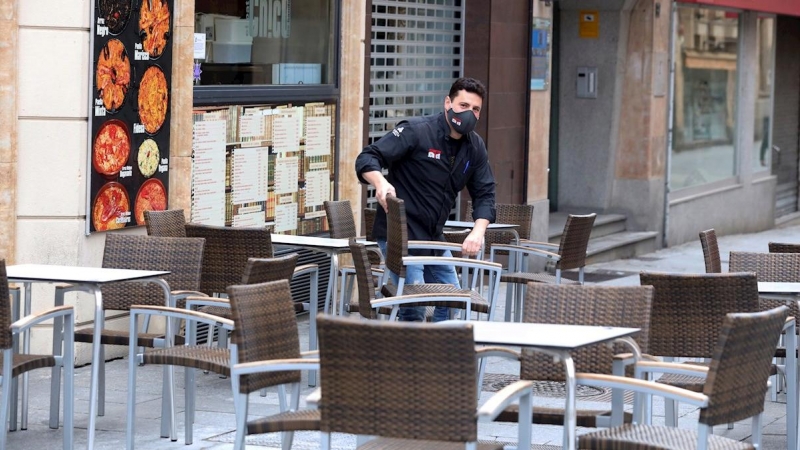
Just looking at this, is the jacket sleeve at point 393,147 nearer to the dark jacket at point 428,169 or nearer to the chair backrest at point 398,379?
the dark jacket at point 428,169

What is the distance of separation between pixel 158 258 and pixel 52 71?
6.13ft

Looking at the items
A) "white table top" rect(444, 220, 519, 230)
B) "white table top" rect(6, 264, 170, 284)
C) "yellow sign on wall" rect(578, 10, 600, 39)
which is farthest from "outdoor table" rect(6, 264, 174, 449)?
"yellow sign on wall" rect(578, 10, 600, 39)

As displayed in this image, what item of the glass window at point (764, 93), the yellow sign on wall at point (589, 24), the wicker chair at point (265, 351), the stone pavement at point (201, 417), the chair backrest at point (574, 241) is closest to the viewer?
the wicker chair at point (265, 351)

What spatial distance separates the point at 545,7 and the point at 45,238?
7.51 meters

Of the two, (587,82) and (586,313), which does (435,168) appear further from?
(587,82)

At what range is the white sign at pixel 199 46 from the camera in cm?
1028

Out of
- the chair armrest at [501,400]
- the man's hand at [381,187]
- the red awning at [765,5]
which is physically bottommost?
the chair armrest at [501,400]

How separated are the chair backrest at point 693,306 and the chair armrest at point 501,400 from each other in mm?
1674

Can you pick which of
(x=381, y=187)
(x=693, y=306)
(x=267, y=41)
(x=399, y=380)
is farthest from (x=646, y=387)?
(x=267, y=41)

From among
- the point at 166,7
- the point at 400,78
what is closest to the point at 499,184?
the point at 400,78

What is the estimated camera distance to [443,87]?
14.2 metres

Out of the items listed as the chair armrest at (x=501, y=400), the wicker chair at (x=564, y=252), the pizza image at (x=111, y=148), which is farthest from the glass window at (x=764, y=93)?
the chair armrest at (x=501, y=400)

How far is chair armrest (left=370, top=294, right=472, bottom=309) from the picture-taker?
7387 millimetres

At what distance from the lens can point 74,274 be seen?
6.73m
